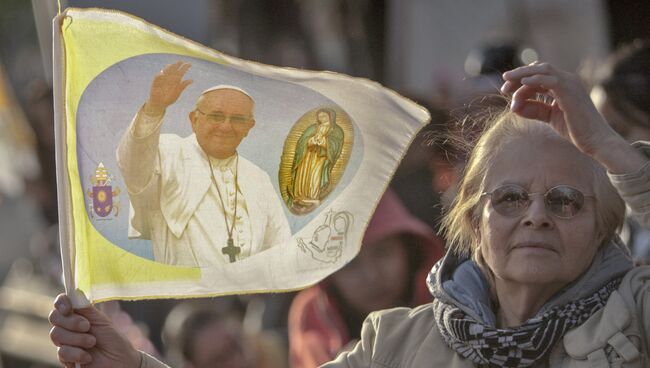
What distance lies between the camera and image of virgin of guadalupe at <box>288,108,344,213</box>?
12.1ft

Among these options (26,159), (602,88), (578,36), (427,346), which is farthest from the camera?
(26,159)

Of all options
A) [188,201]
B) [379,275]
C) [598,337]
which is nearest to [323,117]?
[188,201]

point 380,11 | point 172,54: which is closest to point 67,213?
point 172,54

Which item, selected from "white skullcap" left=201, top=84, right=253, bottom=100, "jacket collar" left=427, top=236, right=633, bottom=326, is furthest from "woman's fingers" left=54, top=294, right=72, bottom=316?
"jacket collar" left=427, top=236, right=633, bottom=326

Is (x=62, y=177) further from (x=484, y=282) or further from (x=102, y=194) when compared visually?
(x=484, y=282)

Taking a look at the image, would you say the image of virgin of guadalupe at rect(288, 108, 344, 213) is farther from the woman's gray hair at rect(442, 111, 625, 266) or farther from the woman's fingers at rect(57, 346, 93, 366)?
the woman's fingers at rect(57, 346, 93, 366)

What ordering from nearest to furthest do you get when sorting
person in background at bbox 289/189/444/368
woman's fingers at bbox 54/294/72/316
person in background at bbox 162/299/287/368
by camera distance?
woman's fingers at bbox 54/294/72/316, person in background at bbox 289/189/444/368, person in background at bbox 162/299/287/368

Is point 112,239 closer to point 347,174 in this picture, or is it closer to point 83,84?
point 83,84

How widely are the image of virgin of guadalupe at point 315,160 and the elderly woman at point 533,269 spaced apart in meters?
0.35

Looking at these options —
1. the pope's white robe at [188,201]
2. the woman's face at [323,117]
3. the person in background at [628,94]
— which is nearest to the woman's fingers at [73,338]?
the pope's white robe at [188,201]

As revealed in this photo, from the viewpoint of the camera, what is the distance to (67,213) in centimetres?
348

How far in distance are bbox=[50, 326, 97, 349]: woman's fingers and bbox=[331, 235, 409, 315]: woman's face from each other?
1.89m

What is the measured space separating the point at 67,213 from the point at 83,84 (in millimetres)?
325

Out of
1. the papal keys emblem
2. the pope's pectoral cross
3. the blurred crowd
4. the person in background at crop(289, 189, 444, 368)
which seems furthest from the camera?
the person in background at crop(289, 189, 444, 368)
